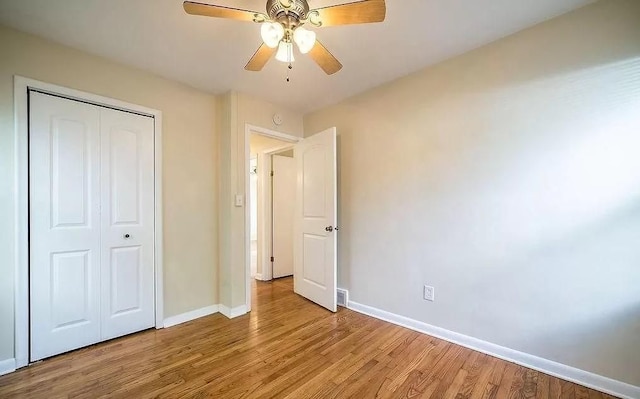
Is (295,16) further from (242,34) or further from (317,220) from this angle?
(317,220)

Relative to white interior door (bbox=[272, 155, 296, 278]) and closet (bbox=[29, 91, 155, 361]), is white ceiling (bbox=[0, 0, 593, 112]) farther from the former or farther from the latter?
white interior door (bbox=[272, 155, 296, 278])

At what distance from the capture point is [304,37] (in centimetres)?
145

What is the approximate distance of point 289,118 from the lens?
3389 millimetres

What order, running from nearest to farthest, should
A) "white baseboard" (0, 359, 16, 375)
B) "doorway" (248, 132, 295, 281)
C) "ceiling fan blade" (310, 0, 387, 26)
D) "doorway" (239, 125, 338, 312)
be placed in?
"ceiling fan blade" (310, 0, 387, 26), "white baseboard" (0, 359, 16, 375), "doorway" (239, 125, 338, 312), "doorway" (248, 132, 295, 281)

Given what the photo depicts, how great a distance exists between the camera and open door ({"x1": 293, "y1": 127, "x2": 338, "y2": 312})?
9.50ft

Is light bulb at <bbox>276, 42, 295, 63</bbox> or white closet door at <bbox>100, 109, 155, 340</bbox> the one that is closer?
light bulb at <bbox>276, 42, 295, 63</bbox>

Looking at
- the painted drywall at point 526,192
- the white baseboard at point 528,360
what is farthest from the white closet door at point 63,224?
the white baseboard at point 528,360

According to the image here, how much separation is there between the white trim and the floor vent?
4.46ft

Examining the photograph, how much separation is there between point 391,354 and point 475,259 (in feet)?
3.31

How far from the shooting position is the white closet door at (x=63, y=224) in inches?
76.9

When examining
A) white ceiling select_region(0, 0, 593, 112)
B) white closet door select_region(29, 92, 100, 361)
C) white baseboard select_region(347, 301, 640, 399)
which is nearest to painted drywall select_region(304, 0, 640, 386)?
white baseboard select_region(347, 301, 640, 399)

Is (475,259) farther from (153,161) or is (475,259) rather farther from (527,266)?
(153,161)

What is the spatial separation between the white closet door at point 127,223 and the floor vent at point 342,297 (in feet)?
6.19

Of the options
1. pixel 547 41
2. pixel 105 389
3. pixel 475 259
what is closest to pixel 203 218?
pixel 105 389
